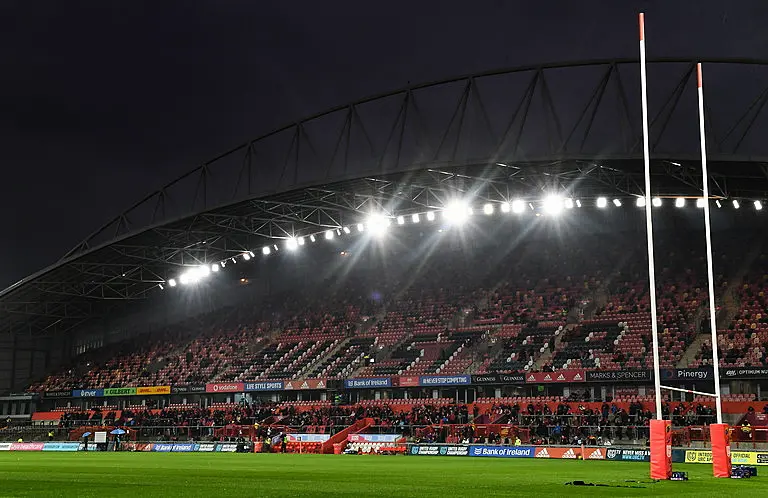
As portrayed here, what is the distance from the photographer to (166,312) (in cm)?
7775

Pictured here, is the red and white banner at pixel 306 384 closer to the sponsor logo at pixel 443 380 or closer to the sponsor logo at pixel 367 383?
the sponsor logo at pixel 367 383

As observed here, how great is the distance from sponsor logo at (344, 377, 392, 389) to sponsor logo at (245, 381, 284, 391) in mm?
4617

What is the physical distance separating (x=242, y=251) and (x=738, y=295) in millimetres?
32880

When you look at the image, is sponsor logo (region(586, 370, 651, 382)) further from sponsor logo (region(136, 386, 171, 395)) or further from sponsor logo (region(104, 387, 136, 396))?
sponsor logo (region(104, 387, 136, 396))

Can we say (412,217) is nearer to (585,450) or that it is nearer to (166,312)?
(585,450)

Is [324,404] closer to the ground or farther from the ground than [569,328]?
closer to the ground

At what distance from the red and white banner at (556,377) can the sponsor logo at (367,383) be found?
9.61 meters

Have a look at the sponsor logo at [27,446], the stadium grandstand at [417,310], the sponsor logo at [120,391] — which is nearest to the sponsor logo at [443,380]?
the stadium grandstand at [417,310]

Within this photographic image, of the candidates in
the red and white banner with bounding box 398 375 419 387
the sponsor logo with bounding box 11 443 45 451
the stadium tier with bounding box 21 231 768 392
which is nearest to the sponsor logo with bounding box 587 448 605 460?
the stadium tier with bounding box 21 231 768 392

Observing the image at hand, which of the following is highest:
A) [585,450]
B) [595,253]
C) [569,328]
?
[595,253]

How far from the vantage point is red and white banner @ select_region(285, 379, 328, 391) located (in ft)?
177

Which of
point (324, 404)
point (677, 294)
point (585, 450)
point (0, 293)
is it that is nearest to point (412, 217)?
point (324, 404)

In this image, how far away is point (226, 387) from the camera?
58688 mm

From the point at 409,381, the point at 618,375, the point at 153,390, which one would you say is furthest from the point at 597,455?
the point at 153,390
